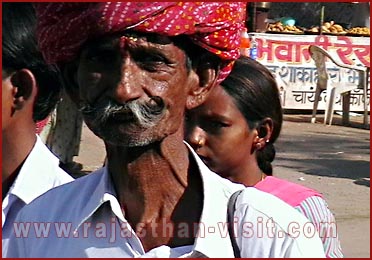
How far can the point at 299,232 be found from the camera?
6.43 ft

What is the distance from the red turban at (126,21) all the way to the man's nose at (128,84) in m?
0.08

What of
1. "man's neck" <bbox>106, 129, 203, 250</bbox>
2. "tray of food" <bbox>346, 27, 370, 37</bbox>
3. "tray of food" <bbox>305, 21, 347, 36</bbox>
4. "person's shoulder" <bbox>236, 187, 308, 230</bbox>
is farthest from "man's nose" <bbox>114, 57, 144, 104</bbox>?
"tray of food" <bbox>346, 27, 370, 37</bbox>

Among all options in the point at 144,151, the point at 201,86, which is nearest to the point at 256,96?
the point at 201,86

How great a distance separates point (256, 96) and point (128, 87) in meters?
1.65

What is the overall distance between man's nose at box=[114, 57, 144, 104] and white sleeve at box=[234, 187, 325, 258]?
0.98 ft

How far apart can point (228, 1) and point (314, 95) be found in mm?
12379

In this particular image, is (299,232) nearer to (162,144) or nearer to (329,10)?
(162,144)

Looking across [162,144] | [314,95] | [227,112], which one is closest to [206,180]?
[162,144]

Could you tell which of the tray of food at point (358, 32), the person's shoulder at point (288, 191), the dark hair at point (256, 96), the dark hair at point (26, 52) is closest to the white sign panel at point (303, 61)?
the tray of food at point (358, 32)

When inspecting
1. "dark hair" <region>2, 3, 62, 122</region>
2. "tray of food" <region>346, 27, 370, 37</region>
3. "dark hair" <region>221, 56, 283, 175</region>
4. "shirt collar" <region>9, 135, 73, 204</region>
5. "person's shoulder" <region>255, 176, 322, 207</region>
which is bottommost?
"tray of food" <region>346, 27, 370, 37</region>

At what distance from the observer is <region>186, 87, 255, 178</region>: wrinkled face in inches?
135

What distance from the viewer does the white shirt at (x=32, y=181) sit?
2.62 meters

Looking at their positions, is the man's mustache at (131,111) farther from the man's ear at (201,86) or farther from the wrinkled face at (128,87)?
the man's ear at (201,86)

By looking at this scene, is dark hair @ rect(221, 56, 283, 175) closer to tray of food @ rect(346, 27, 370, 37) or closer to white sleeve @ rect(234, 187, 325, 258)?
white sleeve @ rect(234, 187, 325, 258)
